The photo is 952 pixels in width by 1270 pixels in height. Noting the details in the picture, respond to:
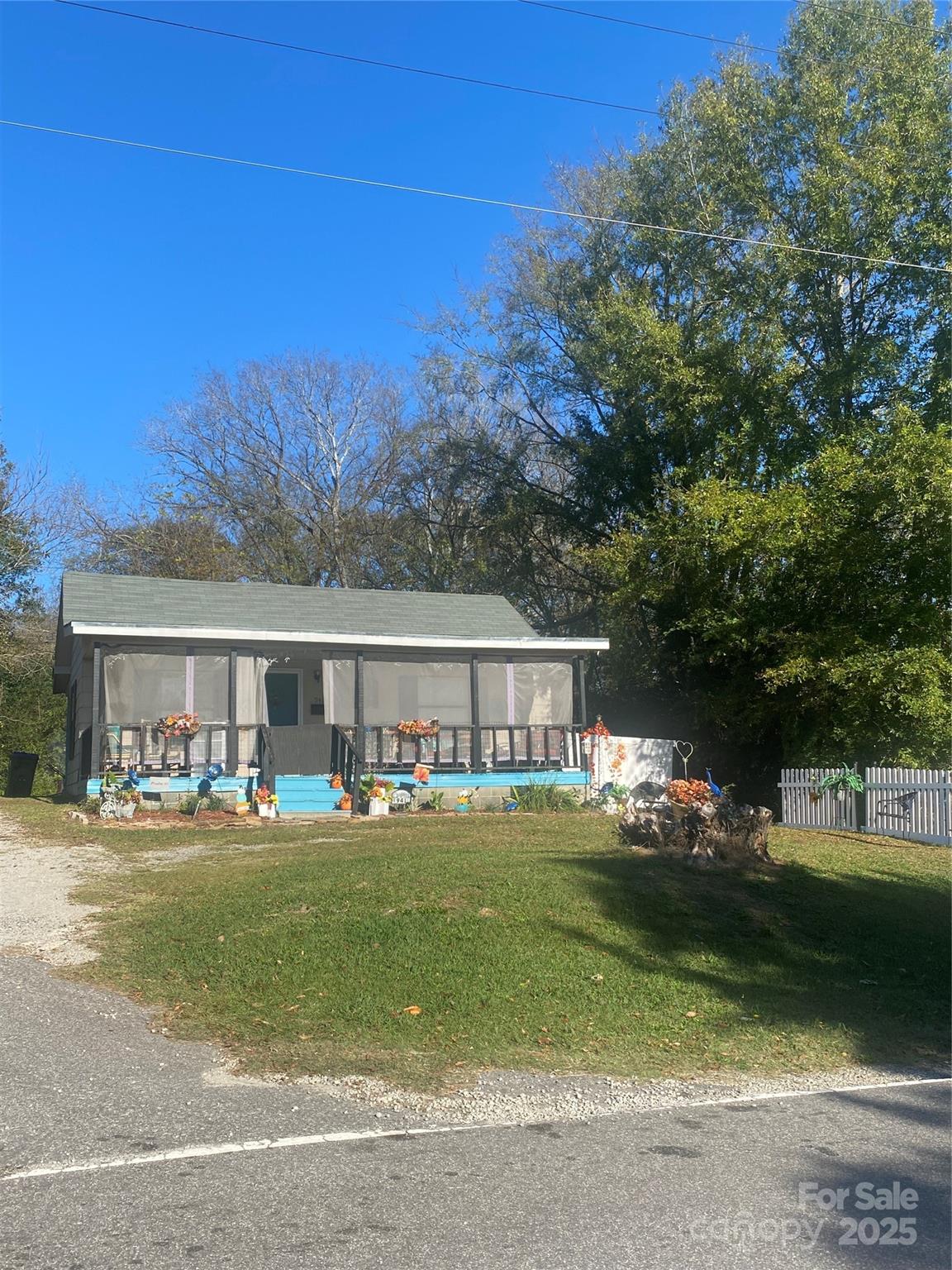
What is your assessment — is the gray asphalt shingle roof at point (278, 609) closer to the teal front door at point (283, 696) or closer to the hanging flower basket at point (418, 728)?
the teal front door at point (283, 696)

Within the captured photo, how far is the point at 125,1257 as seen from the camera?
367 centimetres

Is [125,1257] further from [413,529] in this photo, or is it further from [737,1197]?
[413,529]

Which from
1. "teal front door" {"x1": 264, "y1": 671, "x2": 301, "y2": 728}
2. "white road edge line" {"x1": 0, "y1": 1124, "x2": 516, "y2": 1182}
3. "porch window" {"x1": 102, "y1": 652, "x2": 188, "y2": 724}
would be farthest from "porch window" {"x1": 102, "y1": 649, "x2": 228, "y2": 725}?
"white road edge line" {"x1": 0, "y1": 1124, "x2": 516, "y2": 1182}

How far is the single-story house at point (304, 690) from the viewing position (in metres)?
16.8

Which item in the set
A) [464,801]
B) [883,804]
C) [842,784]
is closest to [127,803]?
[464,801]

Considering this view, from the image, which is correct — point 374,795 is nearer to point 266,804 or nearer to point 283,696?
point 266,804

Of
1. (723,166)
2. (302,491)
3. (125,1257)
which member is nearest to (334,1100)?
(125,1257)

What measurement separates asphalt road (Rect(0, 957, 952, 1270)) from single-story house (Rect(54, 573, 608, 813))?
11.0m

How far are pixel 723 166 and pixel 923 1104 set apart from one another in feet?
77.4

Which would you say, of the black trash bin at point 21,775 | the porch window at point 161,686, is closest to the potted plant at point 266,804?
the porch window at point 161,686

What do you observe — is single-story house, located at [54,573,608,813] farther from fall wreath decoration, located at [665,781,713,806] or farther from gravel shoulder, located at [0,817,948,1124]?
gravel shoulder, located at [0,817,948,1124]

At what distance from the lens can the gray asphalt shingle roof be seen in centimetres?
1830

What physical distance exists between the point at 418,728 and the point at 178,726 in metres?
3.77

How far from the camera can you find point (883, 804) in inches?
641
